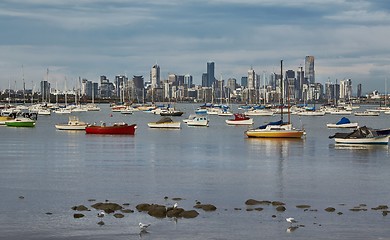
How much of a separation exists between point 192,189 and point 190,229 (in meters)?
11.8

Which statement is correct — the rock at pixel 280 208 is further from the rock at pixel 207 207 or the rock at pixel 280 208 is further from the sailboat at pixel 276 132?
the sailboat at pixel 276 132

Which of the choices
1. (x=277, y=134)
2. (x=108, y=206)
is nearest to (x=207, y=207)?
(x=108, y=206)

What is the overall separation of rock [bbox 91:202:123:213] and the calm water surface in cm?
109

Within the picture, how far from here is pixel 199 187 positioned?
1727 inches

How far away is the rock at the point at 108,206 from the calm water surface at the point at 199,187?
3.58ft

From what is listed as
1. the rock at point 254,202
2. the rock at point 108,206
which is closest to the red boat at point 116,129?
the rock at point 254,202

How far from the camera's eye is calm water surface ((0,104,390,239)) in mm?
31219

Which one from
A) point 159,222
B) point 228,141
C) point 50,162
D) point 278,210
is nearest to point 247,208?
point 278,210

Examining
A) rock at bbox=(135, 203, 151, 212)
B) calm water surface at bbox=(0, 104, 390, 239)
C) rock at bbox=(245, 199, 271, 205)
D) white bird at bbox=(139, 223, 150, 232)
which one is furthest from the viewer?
rock at bbox=(245, 199, 271, 205)

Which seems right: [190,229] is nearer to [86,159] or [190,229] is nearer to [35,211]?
[35,211]

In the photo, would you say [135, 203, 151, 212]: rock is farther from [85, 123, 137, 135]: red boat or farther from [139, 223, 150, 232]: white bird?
[85, 123, 137, 135]: red boat

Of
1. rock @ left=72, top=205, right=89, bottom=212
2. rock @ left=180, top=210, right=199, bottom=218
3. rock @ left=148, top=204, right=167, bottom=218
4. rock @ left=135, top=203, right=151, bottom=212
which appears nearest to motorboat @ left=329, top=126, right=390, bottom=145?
rock @ left=135, top=203, right=151, bottom=212

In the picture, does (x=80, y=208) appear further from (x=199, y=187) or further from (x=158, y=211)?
(x=199, y=187)

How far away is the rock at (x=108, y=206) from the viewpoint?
35.1 m
